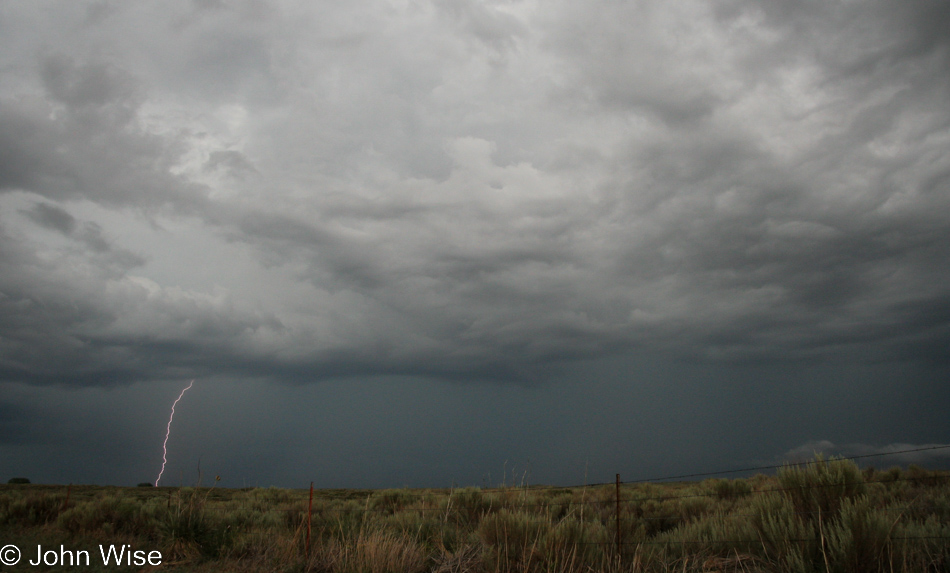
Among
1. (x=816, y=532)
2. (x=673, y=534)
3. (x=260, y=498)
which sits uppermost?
(x=816, y=532)

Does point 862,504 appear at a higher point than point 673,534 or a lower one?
higher

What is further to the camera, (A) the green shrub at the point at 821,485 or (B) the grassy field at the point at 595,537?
(A) the green shrub at the point at 821,485

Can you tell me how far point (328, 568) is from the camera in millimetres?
10375

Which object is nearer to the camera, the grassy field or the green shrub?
the grassy field

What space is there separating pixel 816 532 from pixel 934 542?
1.41m

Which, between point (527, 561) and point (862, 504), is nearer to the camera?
point (862, 504)

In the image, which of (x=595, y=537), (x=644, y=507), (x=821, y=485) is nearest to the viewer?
(x=821, y=485)

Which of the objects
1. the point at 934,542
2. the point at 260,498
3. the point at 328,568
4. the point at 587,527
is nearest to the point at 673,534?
the point at 587,527

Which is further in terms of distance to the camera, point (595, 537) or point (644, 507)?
point (644, 507)

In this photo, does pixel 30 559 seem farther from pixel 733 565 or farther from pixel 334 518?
pixel 733 565

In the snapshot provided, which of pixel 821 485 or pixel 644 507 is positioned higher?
pixel 821 485

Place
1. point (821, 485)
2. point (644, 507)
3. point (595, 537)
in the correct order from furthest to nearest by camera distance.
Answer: point (644, 507)
point (595, 537)
point (821, 485)

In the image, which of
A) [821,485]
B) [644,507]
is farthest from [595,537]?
[644,507]

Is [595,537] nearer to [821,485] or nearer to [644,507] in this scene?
[821,485]
